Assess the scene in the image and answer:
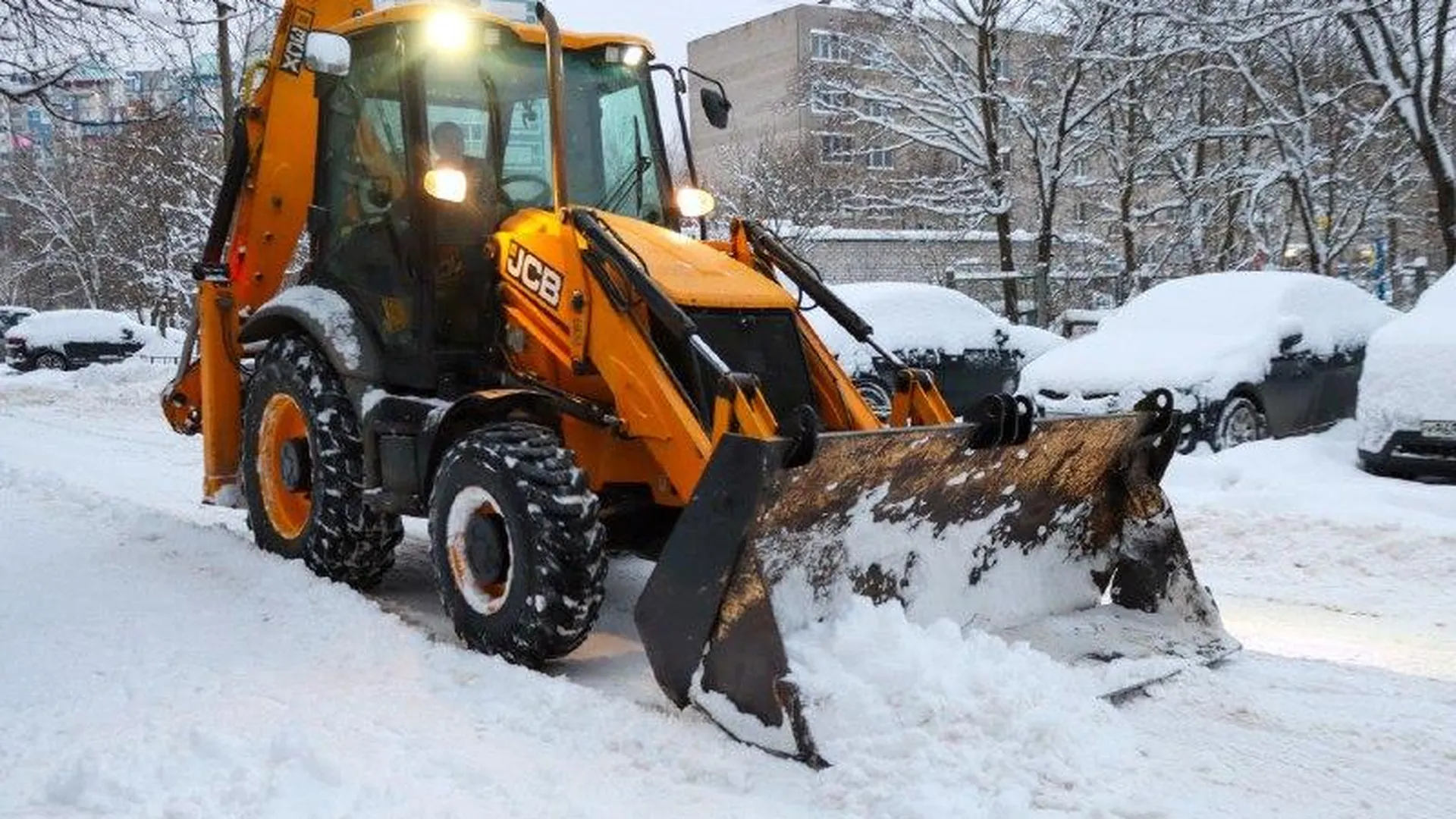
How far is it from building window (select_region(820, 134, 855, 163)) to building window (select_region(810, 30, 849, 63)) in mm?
1722

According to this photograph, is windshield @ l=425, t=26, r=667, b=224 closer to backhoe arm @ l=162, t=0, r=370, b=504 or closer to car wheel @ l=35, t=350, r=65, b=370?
backhoe arm @ l=162, t=0, r=370, b=504

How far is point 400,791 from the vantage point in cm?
340

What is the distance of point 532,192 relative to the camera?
5574 mm

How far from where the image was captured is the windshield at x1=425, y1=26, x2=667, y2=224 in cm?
547

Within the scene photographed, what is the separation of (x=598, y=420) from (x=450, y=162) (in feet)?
4.84

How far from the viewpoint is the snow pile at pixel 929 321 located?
12.1 m

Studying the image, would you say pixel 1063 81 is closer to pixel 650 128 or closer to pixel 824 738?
pixel 650 128

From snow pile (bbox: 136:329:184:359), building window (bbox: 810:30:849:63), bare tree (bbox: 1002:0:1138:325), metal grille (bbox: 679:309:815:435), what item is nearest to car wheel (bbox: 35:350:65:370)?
snow pile (bbox: 136:329:184:359)

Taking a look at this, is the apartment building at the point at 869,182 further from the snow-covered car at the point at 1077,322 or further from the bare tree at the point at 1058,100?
the snow-covered car at the point at 1077,322

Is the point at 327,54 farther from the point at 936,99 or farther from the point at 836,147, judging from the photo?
the point at 836,147


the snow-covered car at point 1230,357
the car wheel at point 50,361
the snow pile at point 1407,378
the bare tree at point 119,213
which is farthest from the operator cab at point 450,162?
the car wheel at point 50,361

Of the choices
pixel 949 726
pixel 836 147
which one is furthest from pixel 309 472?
pixel 836 147

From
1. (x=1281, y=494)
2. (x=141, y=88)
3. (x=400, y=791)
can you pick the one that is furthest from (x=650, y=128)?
(x=141, y=88)

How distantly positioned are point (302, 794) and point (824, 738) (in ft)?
4.76
